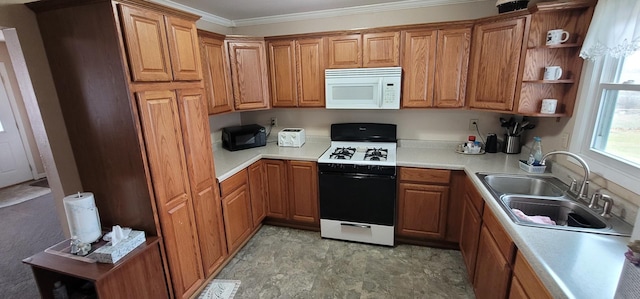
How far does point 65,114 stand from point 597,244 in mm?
2890

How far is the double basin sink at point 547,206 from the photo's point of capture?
129cm

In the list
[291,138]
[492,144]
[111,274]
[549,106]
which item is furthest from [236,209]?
[549,106]

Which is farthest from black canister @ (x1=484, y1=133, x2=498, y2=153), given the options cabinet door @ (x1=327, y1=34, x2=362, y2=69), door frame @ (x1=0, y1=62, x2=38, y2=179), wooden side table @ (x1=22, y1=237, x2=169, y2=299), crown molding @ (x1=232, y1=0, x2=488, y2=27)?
door frame @ (x1=0, y1=62, x2=38, y2=179)

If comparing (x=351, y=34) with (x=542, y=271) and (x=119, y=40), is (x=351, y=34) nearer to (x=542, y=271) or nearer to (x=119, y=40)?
(x=119, y=40)

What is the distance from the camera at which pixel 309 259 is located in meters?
2.46

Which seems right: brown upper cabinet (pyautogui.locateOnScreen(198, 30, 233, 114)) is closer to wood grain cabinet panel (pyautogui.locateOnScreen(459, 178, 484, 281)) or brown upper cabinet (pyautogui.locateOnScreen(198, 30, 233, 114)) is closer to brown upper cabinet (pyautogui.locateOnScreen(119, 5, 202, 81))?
brown upper cabinet (pyautogui.locateOnScreen(119, 5, 202, 81))

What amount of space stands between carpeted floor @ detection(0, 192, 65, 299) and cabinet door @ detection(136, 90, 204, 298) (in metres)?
1.28

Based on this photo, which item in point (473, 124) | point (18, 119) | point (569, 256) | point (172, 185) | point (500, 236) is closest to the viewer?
point (569, 256)

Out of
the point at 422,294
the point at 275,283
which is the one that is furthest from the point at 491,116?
the point at 275,283

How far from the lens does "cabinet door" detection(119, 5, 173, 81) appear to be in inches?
55.7

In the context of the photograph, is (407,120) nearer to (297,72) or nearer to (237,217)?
(297,72)

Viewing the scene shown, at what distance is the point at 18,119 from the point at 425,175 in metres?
6.41

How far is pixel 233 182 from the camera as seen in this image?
94.2 inches

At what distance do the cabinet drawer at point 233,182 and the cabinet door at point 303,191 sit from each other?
0.46 metres
